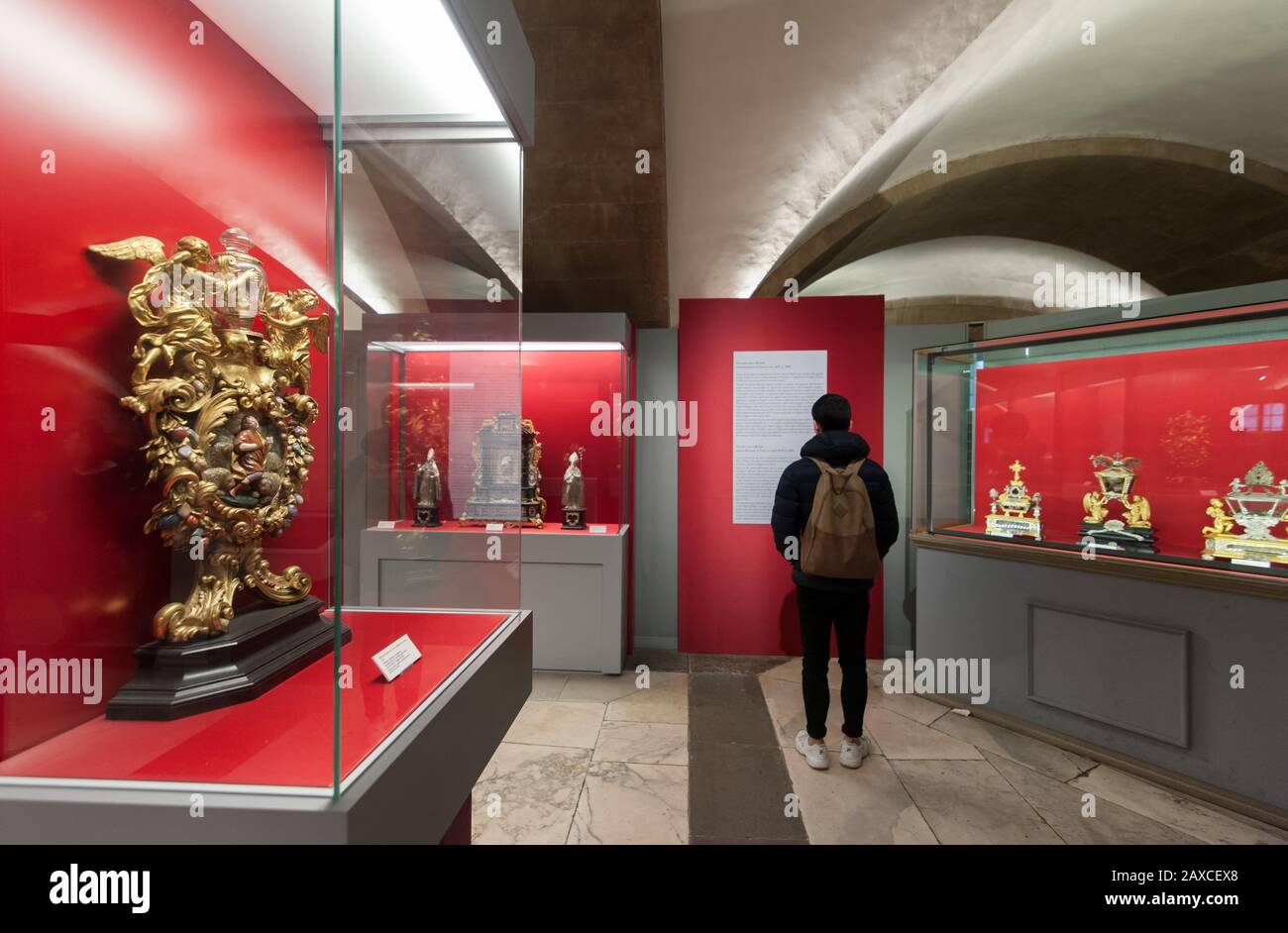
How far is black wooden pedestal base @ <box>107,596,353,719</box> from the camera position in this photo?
0.84 metres

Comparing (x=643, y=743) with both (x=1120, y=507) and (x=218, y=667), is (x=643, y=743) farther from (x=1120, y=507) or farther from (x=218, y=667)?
(x=1120, y=507)

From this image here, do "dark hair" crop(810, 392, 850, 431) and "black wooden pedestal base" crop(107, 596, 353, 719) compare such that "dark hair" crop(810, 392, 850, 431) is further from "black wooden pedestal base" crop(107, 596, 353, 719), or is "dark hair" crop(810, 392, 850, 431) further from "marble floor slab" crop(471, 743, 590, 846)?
"black wooden pedestal base" crop(107, 596, 353, 719)

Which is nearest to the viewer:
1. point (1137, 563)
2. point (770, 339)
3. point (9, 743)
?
point (9, 743)

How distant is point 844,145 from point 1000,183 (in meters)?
2.90

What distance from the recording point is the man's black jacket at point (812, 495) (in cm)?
273

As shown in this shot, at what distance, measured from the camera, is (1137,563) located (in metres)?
2.84

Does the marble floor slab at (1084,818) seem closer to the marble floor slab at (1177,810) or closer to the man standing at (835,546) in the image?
the marble floor slab at (1177,810)

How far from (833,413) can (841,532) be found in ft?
2.06

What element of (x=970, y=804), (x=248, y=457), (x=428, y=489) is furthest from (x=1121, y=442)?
(x=248, y=457)

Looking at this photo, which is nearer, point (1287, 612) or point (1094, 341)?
point (1287, 612)

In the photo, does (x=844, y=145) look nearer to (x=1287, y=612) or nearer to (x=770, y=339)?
(x=770, y=339)

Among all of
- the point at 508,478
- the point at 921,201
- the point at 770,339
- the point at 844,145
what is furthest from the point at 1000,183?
the point at 508,478

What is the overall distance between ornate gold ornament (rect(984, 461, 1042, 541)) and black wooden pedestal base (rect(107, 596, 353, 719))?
388 centimetres

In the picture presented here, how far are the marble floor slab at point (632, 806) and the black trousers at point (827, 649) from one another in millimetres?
797
